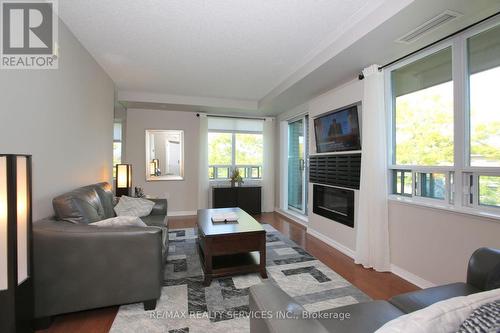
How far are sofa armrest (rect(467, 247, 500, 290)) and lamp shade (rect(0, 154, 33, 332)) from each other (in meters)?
2.60

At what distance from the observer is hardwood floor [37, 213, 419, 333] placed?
171 cm

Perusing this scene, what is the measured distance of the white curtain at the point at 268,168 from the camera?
572 centimetres

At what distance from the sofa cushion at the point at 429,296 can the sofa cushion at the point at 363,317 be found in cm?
6

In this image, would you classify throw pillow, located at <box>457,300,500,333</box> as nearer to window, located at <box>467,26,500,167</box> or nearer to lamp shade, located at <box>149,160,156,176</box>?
window, located at <box>467,26,500,167</box>

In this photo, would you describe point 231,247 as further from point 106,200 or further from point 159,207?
point 106,200

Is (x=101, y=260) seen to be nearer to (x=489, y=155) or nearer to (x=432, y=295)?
(x=432, y=295)

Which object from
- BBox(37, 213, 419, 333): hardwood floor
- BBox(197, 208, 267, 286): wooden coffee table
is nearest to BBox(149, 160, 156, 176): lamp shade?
BBox(37, 213, 419, 333): hardwood floor

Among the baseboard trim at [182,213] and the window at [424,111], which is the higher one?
the window at [424,111]

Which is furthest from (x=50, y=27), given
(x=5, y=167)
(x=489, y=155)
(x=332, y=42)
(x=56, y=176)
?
(x=489, y=155)

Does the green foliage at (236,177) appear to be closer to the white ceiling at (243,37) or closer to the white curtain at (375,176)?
the white ceiling at (243,37)

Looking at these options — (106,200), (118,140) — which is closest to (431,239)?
(106,200)

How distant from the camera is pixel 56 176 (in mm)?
2180

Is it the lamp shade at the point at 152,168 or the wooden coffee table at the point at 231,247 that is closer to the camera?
the wooden coffee table at the point at 231,247

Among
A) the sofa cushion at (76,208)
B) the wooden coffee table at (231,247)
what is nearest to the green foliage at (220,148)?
the wooden coffee table at (231,247)
